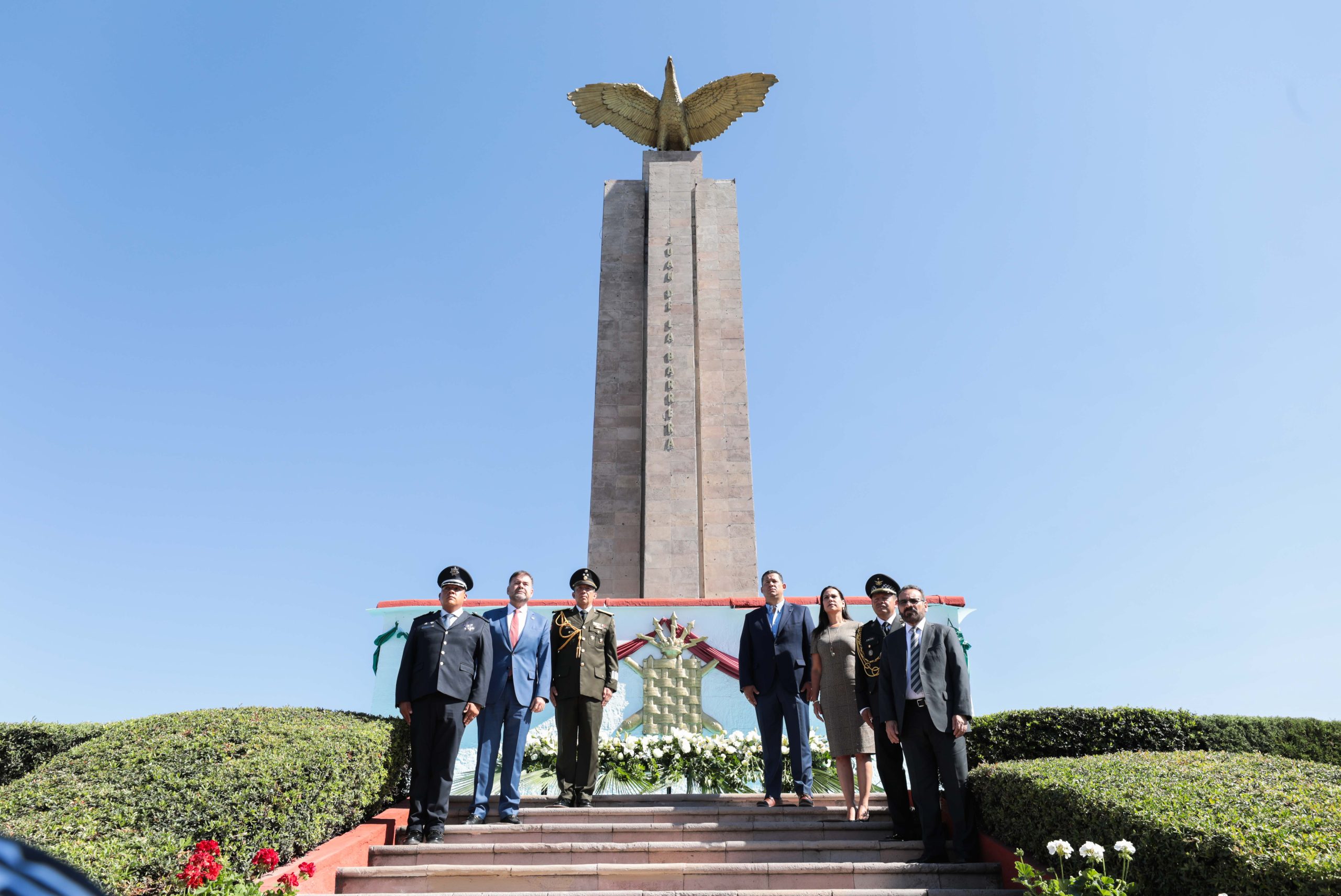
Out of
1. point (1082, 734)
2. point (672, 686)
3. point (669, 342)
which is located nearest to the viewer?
point (1082, 734)

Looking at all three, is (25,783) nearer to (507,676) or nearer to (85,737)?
(507,676)

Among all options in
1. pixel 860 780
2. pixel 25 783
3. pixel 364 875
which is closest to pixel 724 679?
pixel 860 780

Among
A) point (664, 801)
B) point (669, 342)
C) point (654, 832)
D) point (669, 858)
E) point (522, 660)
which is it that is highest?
point (669, 342)

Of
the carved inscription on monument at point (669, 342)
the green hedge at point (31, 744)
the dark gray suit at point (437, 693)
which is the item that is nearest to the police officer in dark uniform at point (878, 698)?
the dark gray suit at point (437, 693)

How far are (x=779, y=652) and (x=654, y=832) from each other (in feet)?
4.96

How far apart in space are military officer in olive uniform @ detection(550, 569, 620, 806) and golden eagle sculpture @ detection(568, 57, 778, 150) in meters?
12.5

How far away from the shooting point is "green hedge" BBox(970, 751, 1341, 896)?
A: 12.0ft

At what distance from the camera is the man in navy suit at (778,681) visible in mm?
6602

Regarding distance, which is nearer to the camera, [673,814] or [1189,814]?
[1189,814]

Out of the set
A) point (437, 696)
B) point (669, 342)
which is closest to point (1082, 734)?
point (437, 696)

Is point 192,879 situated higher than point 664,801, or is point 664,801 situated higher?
point 664,801

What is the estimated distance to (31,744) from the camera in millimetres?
8484

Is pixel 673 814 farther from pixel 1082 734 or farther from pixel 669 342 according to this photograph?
pixel 669 342

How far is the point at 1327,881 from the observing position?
335 centimetres
